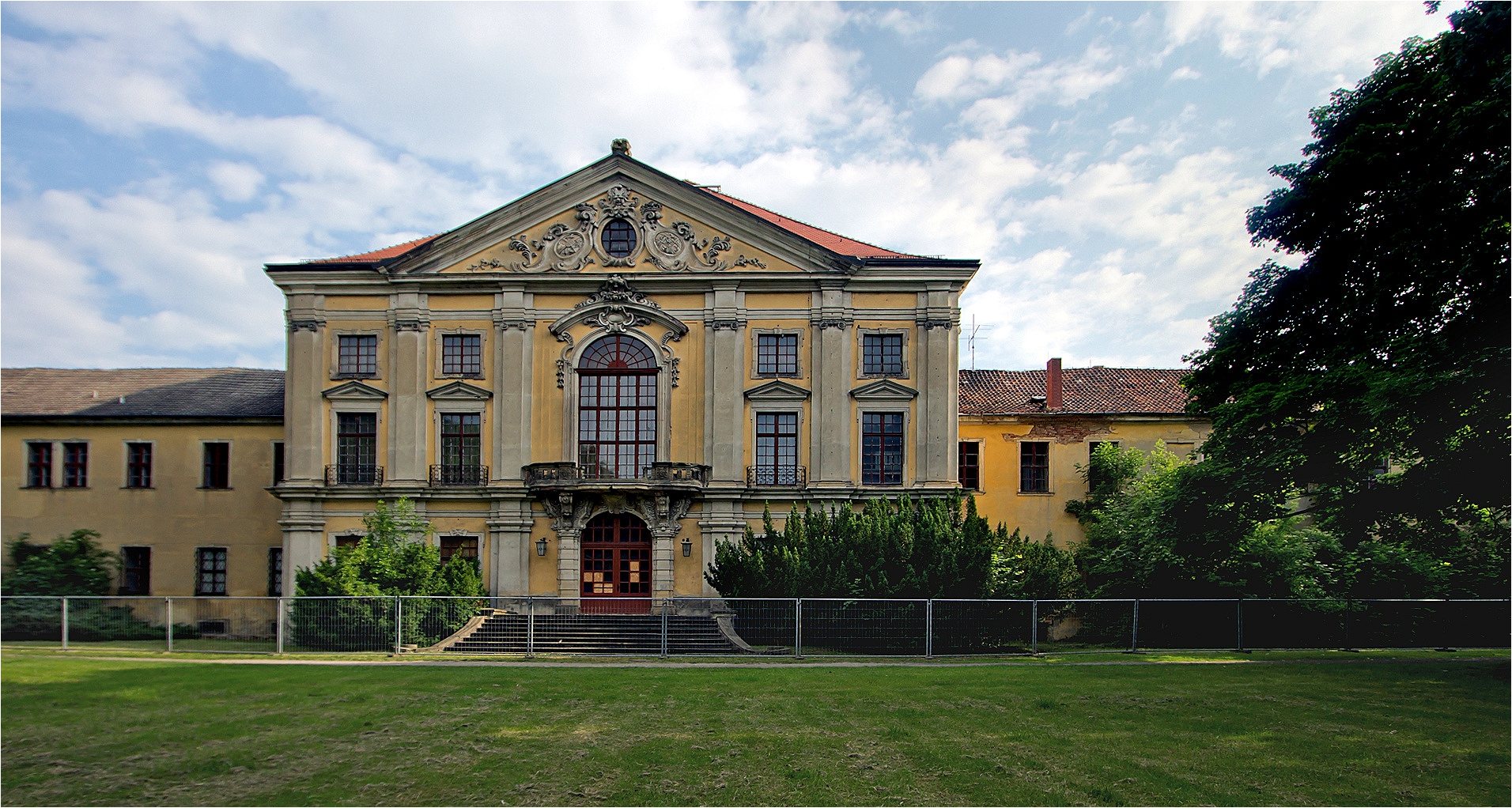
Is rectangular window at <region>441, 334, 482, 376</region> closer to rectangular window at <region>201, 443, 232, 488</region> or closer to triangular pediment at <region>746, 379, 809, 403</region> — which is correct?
rectangular window at <region>201, 443, 232, 488</region>

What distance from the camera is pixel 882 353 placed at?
30.3 meters

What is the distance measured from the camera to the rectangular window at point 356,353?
99.7ft

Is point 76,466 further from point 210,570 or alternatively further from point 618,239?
point 618,239

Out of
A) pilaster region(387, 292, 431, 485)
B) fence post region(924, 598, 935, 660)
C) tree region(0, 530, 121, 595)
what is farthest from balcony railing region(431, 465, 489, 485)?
fence post region(924, 598, 935, 660)

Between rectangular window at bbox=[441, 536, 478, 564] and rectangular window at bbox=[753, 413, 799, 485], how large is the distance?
9362 millimetres

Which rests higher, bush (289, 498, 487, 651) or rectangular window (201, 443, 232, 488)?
rectangular window (201, 443, 232, 488)

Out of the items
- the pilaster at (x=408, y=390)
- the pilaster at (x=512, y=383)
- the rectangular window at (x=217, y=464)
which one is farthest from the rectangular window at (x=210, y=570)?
the pilaster at (x=512, y=383)

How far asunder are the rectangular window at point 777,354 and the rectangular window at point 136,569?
71.7 ft

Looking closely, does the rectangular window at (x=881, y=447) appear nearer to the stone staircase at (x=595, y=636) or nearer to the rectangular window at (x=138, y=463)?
the stone staircase at (x=595, y=636)

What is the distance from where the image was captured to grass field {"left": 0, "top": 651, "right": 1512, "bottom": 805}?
31.4 feet

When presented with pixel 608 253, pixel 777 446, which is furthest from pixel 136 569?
pixel 777 446

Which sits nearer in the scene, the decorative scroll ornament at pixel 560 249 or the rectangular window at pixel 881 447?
the rectangular window at pixel 881 447

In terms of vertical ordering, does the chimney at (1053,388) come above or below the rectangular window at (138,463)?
above

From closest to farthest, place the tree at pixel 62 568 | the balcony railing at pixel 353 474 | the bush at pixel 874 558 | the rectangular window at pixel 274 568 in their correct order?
the bush at pixel 874 558 < the tree at pixel 62 568 < the balcony railing at pixel 353 474 < the rectangular window at pixel 274 568
